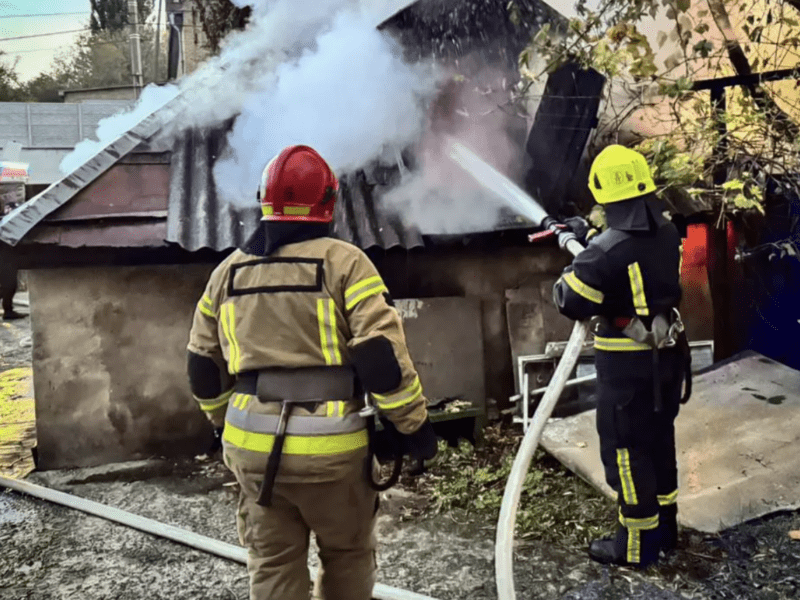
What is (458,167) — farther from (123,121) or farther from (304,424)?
(304,424)

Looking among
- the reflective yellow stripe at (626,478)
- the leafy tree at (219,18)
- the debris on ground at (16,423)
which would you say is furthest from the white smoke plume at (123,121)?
the reflective yellow stripe at (626,478)

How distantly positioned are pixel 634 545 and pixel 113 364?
14.6ft

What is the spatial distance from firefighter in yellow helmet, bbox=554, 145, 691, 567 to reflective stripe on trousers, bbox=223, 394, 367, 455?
66.3 inches

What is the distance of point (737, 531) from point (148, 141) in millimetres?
5675

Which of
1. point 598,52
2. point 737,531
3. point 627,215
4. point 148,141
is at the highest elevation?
point 598,52

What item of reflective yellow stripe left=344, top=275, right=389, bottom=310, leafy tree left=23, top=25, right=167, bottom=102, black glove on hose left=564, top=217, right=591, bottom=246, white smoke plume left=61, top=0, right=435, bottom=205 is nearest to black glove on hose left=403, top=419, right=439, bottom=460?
reflective yellow stripe left=344, top=275, right=389, bottom=310

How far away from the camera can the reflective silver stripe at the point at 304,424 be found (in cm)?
277

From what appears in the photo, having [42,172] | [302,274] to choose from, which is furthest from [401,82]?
[42,172]

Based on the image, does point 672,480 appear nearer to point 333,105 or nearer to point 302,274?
point 302,274

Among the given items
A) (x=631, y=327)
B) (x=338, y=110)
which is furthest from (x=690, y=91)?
(x=338, y=110)

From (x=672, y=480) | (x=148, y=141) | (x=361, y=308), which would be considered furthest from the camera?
(x=148, y=141)

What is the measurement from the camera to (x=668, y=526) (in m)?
4.07

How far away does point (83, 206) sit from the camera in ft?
18.2

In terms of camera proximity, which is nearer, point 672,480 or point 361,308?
point 361,308
